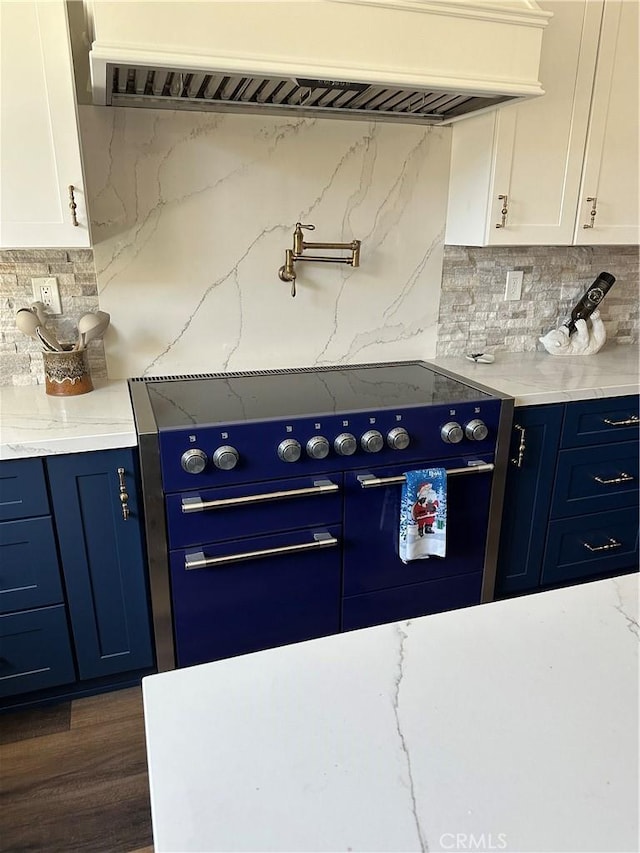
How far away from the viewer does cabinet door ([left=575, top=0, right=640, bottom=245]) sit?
7.20ft

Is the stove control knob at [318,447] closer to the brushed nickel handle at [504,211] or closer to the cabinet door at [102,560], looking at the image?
the cabinet door at [102,560]

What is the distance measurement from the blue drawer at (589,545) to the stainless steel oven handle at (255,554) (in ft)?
3.24

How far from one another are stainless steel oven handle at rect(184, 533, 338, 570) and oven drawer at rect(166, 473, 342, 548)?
0.14 ft

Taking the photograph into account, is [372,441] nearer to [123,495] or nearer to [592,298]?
[123,495]

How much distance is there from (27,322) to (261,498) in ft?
3.09

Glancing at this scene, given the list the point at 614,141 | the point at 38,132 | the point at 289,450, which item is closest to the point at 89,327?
the point at 38,132

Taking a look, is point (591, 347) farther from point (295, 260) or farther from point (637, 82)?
point (295, 260)

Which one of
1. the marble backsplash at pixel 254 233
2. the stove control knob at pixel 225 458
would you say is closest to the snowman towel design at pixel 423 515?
the stove control knob at pixel 225 458

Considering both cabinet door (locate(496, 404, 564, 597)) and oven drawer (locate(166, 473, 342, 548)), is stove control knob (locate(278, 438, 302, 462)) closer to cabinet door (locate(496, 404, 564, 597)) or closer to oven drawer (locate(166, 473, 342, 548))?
oven drawer (locate(166, 473, 342, 548))

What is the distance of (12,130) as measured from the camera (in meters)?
1.64

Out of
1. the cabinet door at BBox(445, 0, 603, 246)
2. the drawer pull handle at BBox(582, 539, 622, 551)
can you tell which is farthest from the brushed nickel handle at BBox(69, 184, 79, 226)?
the drawer pull handle at BBox(582, 539, 622, 551)

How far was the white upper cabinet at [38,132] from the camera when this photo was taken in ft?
5.19

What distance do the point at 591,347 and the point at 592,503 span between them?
0.76 meters

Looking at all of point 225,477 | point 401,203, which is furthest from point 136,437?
→ point 401,203
